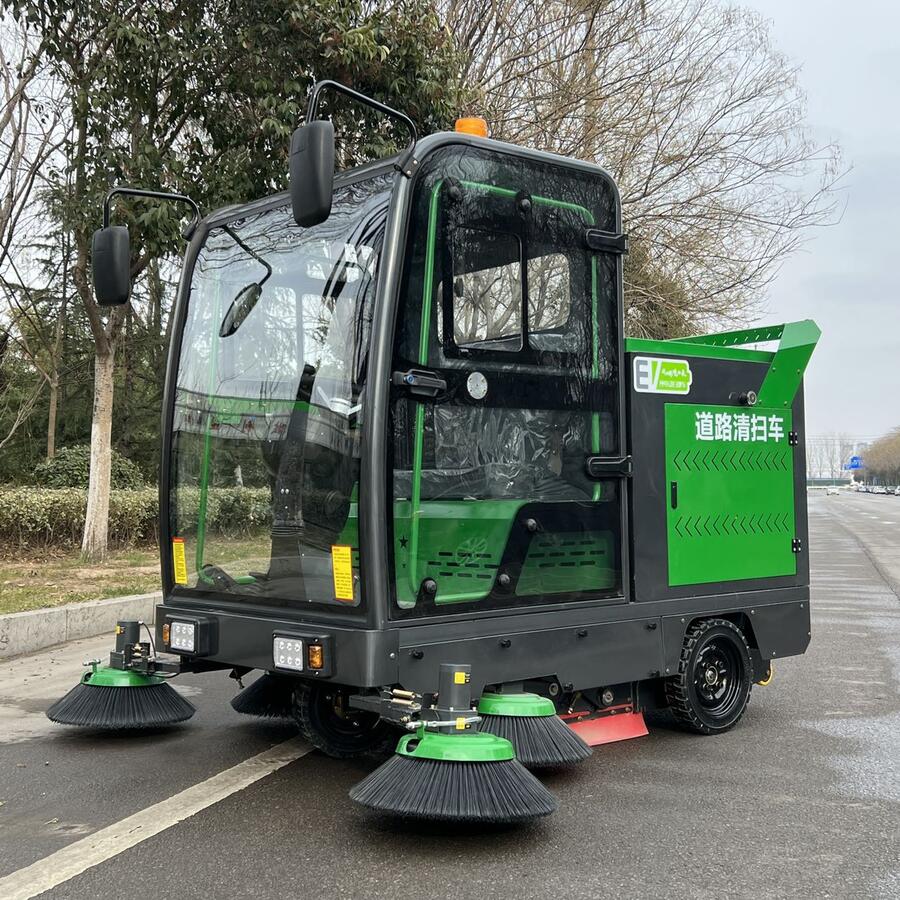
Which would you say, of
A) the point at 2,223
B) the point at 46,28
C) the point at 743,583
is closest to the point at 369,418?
the point at 743,583

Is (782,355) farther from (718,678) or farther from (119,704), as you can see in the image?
(119,704)

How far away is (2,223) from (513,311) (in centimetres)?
970

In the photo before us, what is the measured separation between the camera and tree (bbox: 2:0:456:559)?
31.3ft

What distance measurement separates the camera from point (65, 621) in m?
8.12

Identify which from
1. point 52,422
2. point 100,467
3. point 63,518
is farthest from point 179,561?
point 52,422

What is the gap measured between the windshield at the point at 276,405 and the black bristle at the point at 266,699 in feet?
2.90

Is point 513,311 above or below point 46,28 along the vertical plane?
below

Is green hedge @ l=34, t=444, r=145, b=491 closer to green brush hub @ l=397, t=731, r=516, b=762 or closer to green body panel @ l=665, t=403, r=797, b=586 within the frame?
green body panel @ l=665, t=403, r=797, b=586

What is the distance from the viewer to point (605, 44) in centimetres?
1456

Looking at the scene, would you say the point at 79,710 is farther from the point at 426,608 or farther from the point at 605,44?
the point at 605,44

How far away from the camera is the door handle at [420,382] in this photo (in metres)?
4.03

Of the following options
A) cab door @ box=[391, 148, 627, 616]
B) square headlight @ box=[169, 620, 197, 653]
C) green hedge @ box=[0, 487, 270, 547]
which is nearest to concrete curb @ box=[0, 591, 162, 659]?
green hedge @ box=[0, 487, 270, 547]

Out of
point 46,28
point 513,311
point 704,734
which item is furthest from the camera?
point 46,28

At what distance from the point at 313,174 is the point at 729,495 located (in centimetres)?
299
